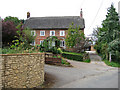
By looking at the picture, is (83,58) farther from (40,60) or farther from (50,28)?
(40,60)

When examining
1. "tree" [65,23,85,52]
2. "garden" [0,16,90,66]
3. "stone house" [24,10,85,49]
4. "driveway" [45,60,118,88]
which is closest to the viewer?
"driveway" [45,60,118,88]

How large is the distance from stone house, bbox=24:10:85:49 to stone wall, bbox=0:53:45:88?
2211cm

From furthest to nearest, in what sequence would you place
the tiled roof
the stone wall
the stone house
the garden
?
1. the tiled roof
2. the stone house
3. the garden
4. the stone wall

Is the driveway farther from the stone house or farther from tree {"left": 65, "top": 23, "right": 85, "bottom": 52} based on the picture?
the stone house

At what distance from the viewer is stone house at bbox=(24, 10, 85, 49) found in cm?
2983

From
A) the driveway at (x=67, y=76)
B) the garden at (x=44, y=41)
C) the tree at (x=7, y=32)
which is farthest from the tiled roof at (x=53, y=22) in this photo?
the driveway at (x=67, y=76)

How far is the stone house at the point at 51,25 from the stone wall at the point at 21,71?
22.1 meters

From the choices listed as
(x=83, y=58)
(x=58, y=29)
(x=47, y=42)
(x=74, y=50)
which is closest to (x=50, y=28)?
(x=58, y=29)

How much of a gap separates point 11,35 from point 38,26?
13.3m

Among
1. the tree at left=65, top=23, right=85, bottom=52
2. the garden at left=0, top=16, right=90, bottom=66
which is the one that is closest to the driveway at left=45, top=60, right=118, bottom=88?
the garden at left=0, top=16, right=90, bottom=66

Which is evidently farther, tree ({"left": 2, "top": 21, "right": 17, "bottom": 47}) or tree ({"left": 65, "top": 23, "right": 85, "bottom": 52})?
tree ({"left": 65, "top": 23, "right": 85, "bottom": 52})

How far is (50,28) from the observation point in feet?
97.9

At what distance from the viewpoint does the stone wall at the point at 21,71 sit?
5945 mm

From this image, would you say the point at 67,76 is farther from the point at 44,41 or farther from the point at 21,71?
the point at 44,41
